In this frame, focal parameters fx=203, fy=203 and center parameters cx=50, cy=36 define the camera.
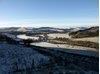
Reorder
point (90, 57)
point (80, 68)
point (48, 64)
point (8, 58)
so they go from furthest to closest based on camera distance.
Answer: point (90, 57) < point (8, 58) < point (48, 64) < point (80, 68)

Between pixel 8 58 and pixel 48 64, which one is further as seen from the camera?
pixel 8 58

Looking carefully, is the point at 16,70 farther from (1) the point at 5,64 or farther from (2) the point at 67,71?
(2) the point at 67,71

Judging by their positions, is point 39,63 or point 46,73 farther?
point 39,63

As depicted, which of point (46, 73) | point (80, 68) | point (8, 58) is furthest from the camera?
point (8, 58)

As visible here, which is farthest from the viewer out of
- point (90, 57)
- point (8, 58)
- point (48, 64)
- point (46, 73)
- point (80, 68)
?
point (90, 57)

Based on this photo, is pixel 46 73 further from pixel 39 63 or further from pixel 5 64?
pixel 5 64

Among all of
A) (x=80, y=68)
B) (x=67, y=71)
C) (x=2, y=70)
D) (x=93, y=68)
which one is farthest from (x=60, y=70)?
(x=2, y=70)

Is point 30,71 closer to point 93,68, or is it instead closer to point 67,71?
point 67,71

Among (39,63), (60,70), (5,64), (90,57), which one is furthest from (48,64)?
(90,57)

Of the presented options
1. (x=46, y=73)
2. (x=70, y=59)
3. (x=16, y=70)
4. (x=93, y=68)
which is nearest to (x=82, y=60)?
(x=70, y=59)
